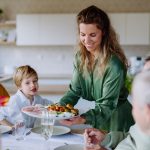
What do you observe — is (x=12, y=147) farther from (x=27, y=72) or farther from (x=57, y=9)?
(x=57, y=9)

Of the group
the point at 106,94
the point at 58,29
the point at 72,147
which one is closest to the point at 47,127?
the point at 72,147

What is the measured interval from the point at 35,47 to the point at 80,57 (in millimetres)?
2977

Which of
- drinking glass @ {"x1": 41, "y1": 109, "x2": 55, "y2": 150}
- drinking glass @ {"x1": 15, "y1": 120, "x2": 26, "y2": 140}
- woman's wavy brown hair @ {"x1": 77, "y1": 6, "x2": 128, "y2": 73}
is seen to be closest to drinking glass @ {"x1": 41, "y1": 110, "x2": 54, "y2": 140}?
drinking glass @ {"x1": 41, "y1": 109, "x2": 55, "y2": 150}

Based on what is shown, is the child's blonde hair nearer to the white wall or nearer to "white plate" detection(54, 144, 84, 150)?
"white plate" detection(54, 144, 84, 150)

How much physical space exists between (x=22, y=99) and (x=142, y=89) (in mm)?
1412

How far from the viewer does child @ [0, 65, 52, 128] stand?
2.20m

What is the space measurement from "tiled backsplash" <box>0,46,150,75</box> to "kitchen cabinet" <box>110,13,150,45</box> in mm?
838

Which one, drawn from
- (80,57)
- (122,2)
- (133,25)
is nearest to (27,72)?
(80,57)

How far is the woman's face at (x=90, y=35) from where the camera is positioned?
1.88m

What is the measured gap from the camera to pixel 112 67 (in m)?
1.91

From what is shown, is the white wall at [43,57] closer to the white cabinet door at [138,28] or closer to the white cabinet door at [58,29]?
the white cabinet door at [58,29]

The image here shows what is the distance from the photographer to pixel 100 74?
1975 millimetres

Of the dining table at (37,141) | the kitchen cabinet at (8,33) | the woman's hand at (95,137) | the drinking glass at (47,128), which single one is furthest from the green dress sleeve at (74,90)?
the kitchen cabinet at (8,33)

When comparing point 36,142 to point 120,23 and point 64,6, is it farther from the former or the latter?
point 64,6
